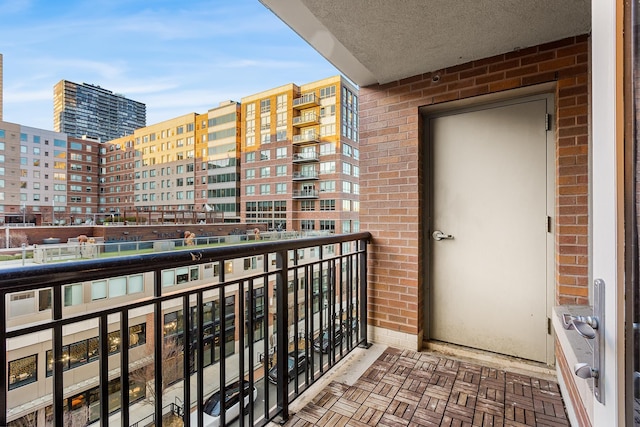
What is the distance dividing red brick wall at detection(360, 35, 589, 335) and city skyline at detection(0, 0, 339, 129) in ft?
2.78

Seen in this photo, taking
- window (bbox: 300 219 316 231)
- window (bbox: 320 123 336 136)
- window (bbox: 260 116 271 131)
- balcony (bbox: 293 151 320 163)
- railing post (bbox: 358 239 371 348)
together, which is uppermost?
window (bbox: 260 116 271 131)

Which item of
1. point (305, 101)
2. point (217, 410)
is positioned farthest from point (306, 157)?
point (217, 410)

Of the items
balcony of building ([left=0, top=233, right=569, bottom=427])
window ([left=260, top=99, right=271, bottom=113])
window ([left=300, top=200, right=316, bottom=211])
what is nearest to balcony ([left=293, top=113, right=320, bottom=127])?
window ([left=260, top=99, right=271, bottom=113])

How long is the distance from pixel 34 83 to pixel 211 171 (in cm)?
316

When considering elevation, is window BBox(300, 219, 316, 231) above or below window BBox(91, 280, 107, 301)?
above

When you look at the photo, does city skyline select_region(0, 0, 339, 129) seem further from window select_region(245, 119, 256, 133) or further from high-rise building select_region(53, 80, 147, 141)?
window select_region(245, 119, 256, 133)

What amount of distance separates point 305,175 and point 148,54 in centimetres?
419

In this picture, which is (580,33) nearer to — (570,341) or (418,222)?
(418,222)

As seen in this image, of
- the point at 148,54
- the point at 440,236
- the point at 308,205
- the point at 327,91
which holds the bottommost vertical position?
the point at 440,236

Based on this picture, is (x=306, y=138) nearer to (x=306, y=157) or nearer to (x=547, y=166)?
(x=306, y=157)

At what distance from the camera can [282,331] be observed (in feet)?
5.35

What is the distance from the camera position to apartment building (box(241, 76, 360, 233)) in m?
5.54

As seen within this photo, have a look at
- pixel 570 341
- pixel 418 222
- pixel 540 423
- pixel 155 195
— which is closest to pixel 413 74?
pixel 418 222

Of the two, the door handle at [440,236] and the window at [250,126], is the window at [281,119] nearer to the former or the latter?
the window at [250,126]
